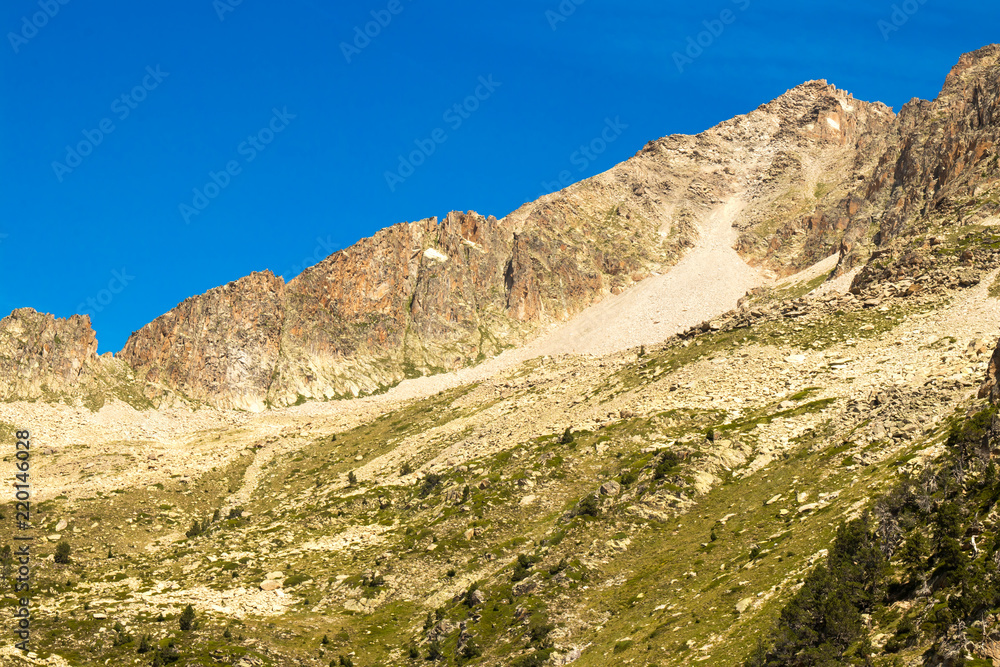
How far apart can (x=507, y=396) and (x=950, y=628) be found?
106m

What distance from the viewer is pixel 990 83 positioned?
→ 196 meters

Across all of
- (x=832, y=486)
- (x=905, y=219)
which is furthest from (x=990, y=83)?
(x=832, y=486)

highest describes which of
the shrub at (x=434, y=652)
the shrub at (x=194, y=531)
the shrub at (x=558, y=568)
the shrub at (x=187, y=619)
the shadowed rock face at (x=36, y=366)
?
the shadowed rock face at (x=36, y=366)

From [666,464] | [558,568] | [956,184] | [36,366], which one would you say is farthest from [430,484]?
[36,366]

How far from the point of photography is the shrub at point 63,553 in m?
76.9

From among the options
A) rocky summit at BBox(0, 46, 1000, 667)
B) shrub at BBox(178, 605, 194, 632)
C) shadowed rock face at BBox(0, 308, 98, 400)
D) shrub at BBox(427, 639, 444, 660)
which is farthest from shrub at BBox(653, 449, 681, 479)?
shadowed rock face at BBox(0, 308, 98, 400)

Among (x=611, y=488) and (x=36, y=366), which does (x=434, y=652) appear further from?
(x=36, y=366)

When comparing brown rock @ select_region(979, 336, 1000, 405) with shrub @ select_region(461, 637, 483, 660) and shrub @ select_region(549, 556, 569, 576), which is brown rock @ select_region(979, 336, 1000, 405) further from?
shrub @ select_region(461, 637, 483, 660)

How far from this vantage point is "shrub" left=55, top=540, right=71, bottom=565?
252ft

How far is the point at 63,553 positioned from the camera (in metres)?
79.8

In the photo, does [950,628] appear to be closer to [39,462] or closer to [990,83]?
[39,462]

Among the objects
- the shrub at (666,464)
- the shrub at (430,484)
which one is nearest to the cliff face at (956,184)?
the shrub at (666,464)

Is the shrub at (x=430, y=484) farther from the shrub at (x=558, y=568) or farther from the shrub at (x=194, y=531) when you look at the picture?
the shrub at (x=558, y=568)

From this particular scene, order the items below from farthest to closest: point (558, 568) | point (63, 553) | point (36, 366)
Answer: point (36, 366) < point (63, 553) < point (558, 568)
